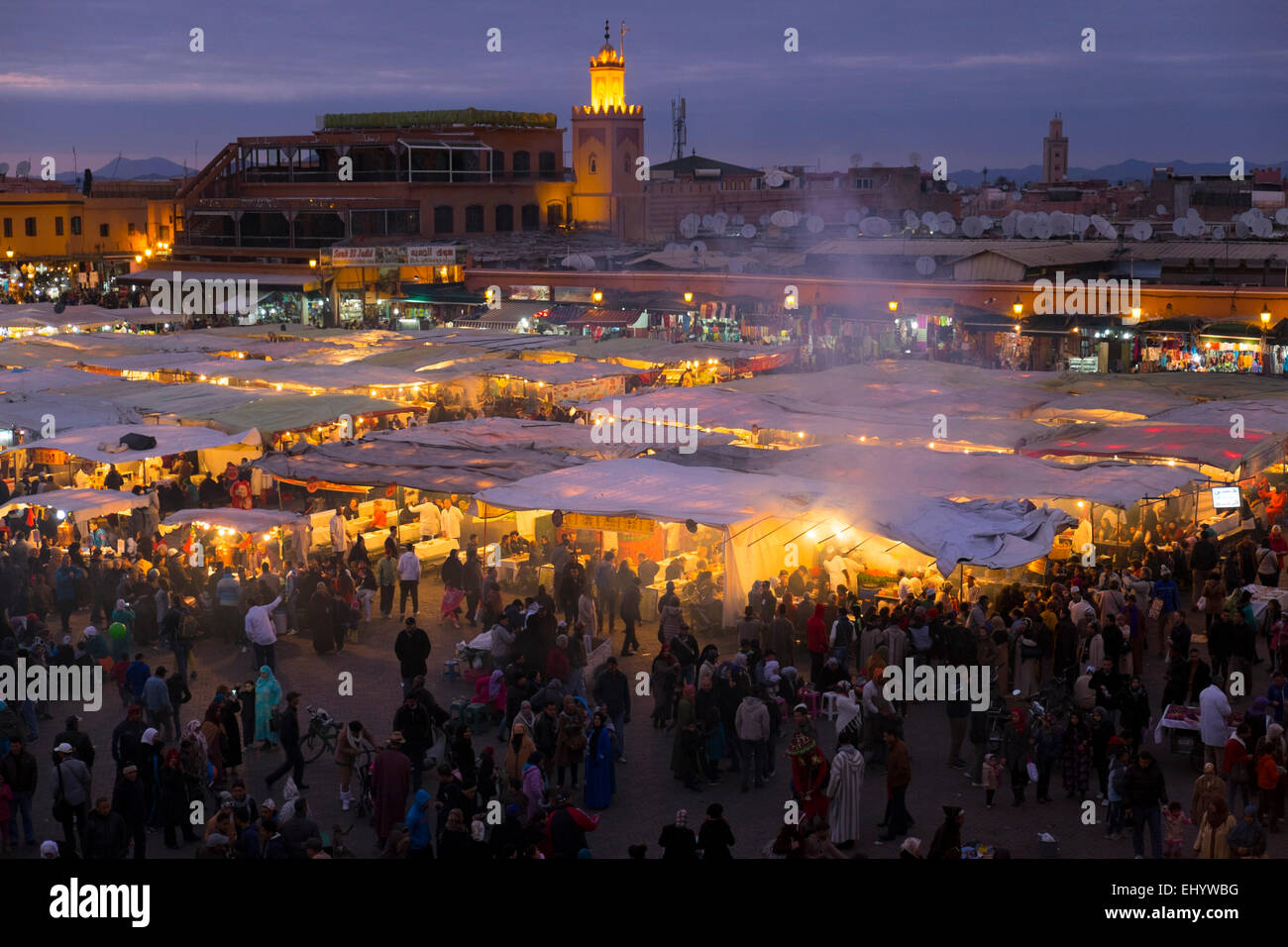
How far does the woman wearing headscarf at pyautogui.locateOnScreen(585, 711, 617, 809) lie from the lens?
1029 centimetres

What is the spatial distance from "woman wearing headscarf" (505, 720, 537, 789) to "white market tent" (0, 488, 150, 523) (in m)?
8.86

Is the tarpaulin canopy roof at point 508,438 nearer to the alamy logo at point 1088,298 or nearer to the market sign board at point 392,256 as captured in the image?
the alamy logo at point 1088,298

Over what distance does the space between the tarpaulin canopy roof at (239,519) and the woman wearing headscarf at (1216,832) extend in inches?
418

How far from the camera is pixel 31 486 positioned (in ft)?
65.3

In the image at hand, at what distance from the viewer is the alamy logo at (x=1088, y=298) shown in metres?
29.1

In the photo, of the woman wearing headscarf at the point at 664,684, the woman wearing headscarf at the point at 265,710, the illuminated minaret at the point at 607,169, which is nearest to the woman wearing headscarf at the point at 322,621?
the woman wearing headscarf at the point at 265,710

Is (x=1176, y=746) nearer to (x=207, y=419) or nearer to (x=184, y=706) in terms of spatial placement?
(x=184, y=706)

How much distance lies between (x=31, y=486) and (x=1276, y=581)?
1640 cm

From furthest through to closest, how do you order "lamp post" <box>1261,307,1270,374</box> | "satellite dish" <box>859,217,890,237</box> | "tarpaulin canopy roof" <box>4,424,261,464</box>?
"satellite dish" <box>859,217,890,237</box> < "lamp post" <box>1261,307,1270,374</box> < "tarpaulin canopy roof" <box>4,424,261,464</box>

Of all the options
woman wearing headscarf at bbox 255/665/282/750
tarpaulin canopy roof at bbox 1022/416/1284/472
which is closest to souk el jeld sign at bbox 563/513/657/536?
woman wearing headscarf at bbox 255/665/282/750

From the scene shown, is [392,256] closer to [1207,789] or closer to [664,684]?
[664,684]

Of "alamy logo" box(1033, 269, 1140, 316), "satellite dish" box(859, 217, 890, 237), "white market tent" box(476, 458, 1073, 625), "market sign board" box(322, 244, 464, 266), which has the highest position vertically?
"satellite dish" box(859, 217, 890, 237)

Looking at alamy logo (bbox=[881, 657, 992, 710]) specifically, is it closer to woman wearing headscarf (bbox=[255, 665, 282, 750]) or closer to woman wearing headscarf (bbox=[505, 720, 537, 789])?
woman wearing headscarf (bbox=[505, 720, 537, 789])
